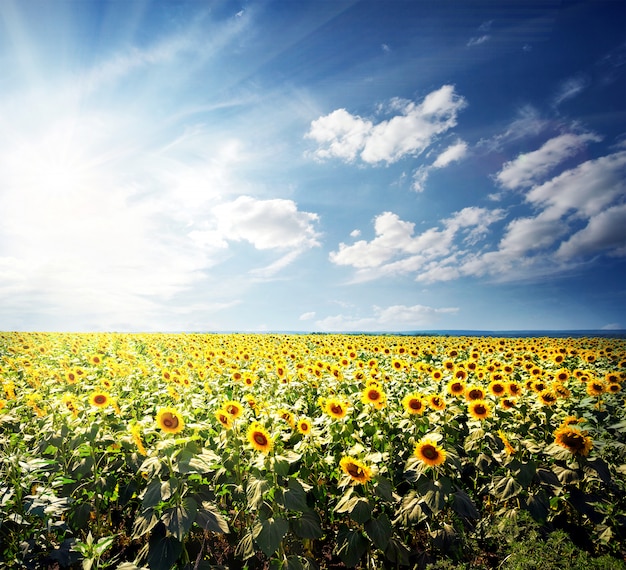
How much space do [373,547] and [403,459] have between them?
1070 millimetres

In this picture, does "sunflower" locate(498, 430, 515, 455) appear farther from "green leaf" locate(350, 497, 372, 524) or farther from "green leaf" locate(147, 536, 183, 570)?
"green leaf" locate(147, 536, 183, 570)

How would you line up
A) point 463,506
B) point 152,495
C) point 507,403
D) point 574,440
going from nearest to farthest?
point 152,495 < point 463,506 < point 574,440 < point 507,403

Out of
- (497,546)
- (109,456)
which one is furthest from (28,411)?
(497,546)

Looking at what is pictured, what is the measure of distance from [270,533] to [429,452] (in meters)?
1.85

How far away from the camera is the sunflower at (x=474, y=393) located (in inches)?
233

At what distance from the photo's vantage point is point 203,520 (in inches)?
130

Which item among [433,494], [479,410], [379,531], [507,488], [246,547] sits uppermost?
[479,410]

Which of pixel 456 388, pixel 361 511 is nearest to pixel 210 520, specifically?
pixel 361 511

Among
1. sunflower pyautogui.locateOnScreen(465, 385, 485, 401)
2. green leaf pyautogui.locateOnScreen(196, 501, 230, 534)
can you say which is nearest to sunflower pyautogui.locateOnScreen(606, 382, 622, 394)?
sunflower pyautogui.locateOnScreen(465, 385, 485, 401)

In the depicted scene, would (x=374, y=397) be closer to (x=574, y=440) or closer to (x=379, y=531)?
(x=379, y=531)

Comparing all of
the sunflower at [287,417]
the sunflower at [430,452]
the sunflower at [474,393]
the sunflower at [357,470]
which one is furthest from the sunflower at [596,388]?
the sunflower at [287,417]

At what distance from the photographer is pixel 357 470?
150 inches

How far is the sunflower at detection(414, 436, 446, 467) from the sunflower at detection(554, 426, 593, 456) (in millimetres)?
1675

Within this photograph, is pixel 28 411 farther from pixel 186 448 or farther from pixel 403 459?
pixel 403 459
